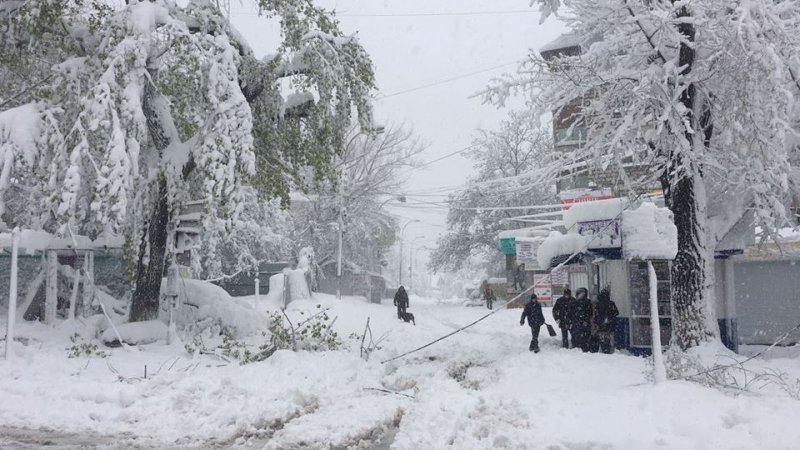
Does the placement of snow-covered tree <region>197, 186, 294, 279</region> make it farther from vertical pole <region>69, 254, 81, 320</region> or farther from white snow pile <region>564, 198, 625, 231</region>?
white snow pile <region>564, 198, 625, 231</region>

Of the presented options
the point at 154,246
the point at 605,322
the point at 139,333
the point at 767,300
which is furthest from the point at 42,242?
the point at 767,300

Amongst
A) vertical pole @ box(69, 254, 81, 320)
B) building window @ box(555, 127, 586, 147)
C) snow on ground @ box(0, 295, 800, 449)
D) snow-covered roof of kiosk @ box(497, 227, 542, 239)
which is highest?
building window @ box(555, 127, 586, 147)

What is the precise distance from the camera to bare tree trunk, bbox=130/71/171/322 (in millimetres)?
13641

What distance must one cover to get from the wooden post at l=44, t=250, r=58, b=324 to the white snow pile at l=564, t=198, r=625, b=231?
1142cm

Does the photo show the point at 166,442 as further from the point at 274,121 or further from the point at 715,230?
the point at 715,230

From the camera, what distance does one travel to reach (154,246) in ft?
46.1

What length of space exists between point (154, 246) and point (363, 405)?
7.50 metres

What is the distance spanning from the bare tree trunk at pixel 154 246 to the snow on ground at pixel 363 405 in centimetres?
180

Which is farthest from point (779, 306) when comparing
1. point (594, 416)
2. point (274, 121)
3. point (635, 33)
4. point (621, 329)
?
point (274, 121)

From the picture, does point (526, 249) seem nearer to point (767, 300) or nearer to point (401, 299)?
point (401, 299)

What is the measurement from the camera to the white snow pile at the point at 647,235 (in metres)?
9.12

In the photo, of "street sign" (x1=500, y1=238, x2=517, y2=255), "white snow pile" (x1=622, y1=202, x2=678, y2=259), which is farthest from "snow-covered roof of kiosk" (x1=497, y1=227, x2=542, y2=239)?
"white snow pile" (x1=622, y1=202, x2=678, y2=259)

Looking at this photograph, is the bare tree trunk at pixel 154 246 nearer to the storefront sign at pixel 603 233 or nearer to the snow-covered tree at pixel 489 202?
the storefront sign at pixel 603 233

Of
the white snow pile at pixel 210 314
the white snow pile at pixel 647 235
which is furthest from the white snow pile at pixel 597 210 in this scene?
the white snow pile at pixel 210 314
